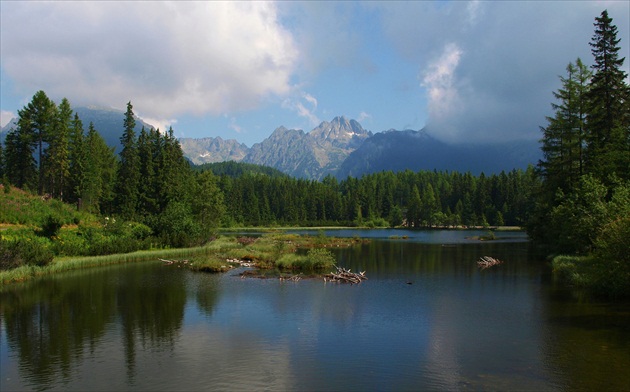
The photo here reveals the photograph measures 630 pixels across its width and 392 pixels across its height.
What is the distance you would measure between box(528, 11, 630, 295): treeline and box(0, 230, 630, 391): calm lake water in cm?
348

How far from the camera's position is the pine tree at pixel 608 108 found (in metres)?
48.5

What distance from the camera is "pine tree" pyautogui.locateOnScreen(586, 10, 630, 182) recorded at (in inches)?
1909

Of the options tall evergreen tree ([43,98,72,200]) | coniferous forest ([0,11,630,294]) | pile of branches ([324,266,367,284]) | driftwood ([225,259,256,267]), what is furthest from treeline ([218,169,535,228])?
pile of branches ([324,266,367,284])

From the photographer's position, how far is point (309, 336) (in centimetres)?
2478

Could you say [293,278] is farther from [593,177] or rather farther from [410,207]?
[410,207]

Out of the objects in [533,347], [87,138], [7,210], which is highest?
[87,138]

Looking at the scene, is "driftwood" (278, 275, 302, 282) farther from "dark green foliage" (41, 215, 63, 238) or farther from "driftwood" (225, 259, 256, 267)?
"dark green foliage" (41, 215, 63, 238)

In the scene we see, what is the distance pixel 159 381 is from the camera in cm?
1858

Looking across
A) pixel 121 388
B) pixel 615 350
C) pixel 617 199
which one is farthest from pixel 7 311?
pixel 617 199

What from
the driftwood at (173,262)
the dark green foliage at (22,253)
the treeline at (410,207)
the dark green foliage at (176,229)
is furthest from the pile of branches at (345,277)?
the treeline at (410,207)

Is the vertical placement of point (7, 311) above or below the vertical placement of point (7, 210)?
below

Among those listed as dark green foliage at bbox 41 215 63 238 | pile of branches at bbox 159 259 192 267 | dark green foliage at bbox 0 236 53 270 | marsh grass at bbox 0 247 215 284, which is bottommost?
pile of branches at bbox 159 259 192 267

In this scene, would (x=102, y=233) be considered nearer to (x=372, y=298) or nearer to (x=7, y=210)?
(x=7, y=210)

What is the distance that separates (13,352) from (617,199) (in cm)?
4678
